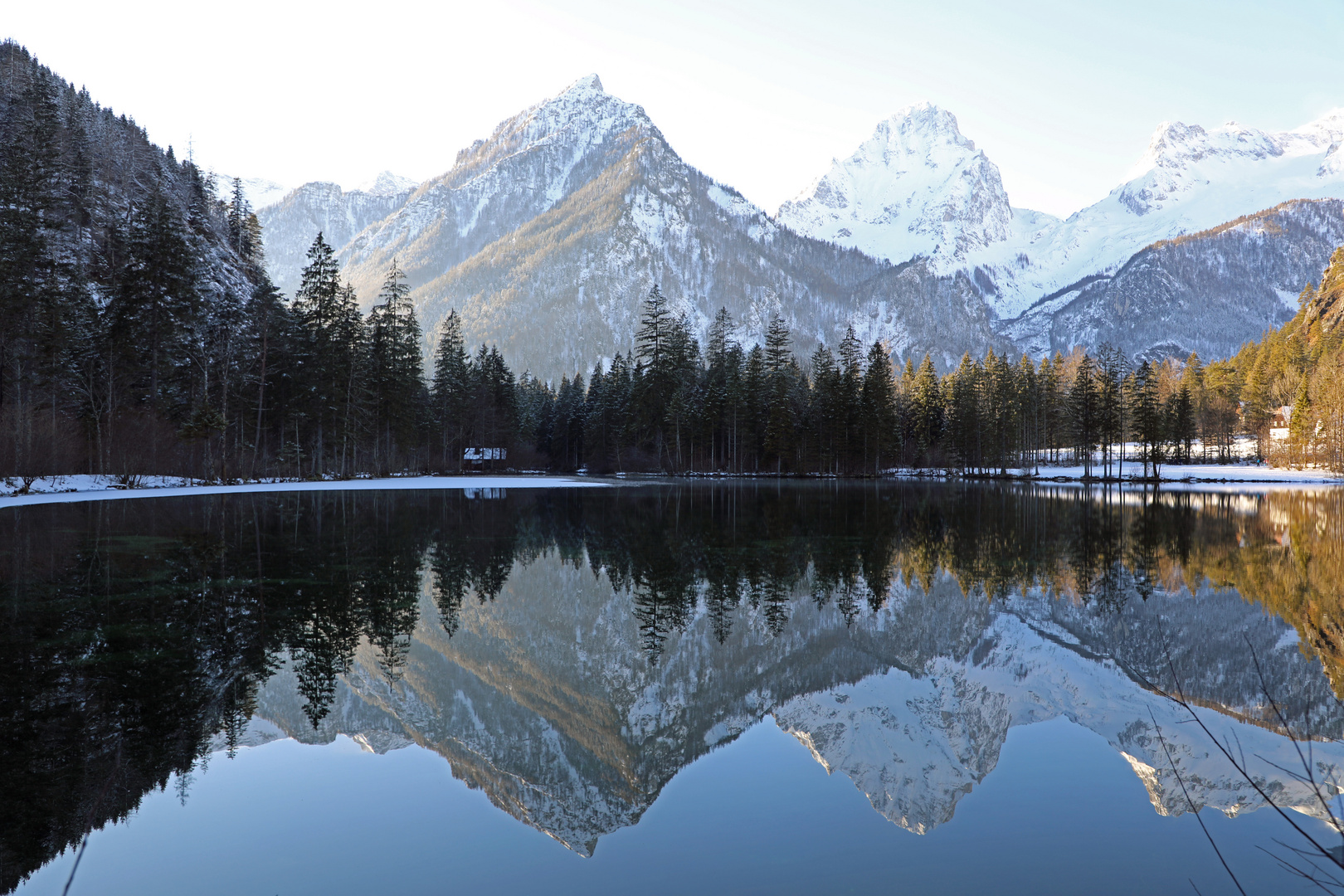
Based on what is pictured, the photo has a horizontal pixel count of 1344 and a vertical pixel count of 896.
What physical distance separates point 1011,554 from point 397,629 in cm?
1472

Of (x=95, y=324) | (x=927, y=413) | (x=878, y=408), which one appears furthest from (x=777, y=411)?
(x=95, y=324)

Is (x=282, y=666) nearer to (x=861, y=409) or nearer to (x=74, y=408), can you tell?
(x=74, y=408)

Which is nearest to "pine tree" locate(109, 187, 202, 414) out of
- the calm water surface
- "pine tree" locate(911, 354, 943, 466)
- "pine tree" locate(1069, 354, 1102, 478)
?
the calm water surface

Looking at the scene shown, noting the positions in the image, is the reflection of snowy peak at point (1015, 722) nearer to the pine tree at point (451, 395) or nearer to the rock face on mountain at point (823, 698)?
the rock face on mountain at point (823, 698)

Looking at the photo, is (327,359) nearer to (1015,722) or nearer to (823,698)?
(823,698)

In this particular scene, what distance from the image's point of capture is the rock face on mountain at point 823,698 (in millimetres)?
6008

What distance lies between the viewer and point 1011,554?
1811 centimetres

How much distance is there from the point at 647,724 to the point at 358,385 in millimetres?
50037

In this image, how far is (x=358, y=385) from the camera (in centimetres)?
5147

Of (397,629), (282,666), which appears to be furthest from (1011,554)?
(282,666)

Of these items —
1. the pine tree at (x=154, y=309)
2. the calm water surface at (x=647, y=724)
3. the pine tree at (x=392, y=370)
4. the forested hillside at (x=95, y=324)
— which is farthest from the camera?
the pine tree at (x=392, y=370)

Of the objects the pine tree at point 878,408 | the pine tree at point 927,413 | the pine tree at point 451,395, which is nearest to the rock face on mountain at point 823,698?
the pine tree at point 451,395

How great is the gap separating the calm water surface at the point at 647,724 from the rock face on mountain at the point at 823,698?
0.04 metres

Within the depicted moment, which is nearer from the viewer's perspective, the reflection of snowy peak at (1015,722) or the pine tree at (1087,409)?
the reflection of snowy peak at (1015,722)
